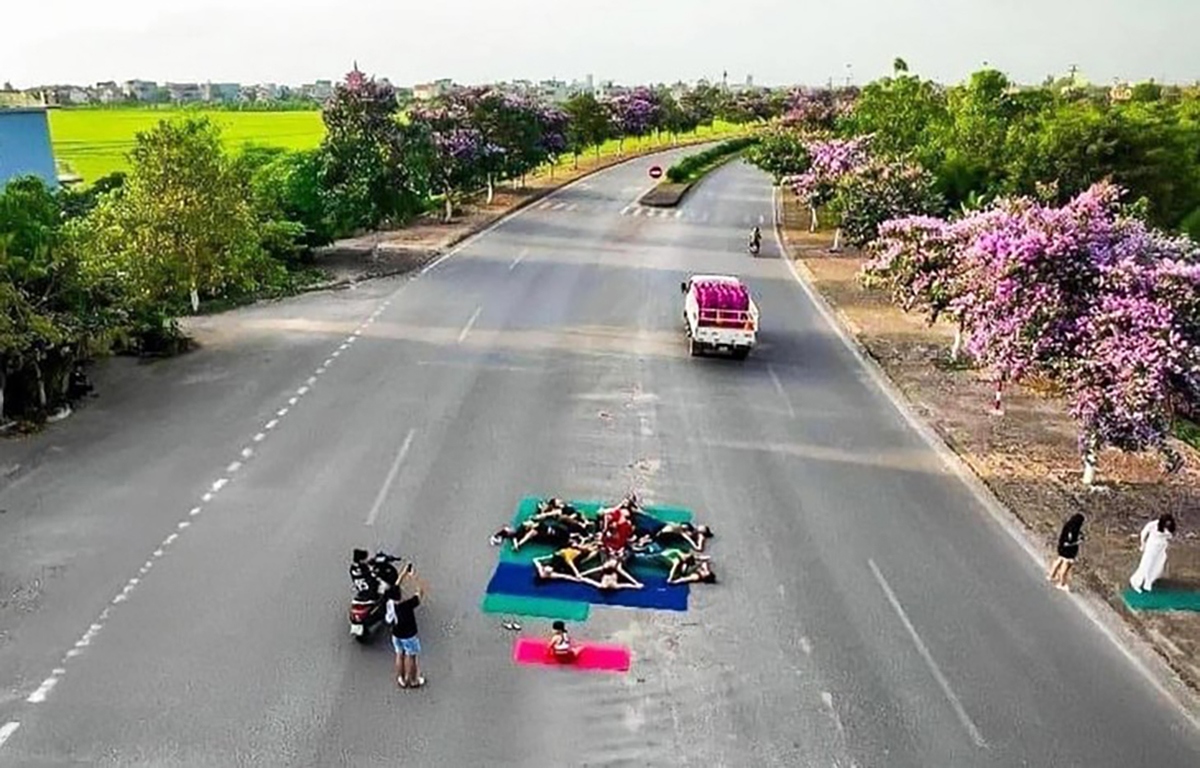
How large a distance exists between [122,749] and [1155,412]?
569 inches

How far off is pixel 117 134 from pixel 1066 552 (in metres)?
81.8

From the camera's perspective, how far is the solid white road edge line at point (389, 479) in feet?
53.5

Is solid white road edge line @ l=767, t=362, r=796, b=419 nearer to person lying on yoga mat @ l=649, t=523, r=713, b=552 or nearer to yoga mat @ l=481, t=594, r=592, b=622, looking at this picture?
→ person lying on yoga mat @ l=649, t=523, r=713, b=552

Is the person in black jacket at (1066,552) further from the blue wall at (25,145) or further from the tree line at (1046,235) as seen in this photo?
the blue wall at (25,145)

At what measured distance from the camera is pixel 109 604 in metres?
13.6

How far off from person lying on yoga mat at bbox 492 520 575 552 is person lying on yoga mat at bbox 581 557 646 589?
910mm

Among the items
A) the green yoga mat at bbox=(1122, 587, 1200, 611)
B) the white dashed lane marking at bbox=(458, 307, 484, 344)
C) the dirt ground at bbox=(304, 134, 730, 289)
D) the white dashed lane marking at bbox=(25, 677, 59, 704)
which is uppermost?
the dirt ground at bbox=(304, 134, 730, 289)

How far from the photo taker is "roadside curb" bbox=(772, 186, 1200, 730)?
1241cm

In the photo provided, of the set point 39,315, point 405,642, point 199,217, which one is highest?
point 199,217

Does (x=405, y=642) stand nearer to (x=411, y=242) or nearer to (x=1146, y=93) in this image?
(x=411, y=242)

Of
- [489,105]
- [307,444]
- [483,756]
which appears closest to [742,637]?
[483,756]

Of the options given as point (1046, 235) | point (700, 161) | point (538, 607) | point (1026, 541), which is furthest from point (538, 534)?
point (700, 161)

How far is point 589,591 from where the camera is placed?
14258mm

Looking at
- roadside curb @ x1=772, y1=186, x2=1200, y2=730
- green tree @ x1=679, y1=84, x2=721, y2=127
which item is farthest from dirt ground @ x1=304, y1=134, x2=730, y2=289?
green tree @ x1=679, y1=84, x2=721, y2=127
